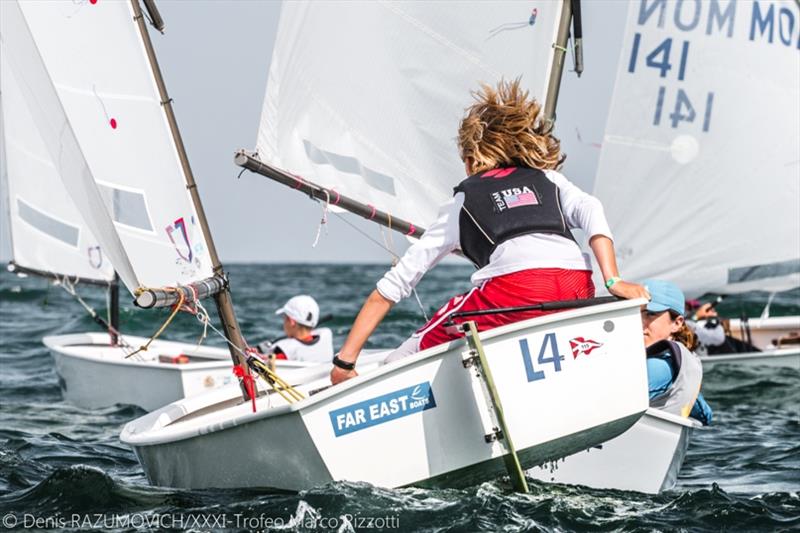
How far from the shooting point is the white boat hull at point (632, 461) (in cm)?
471

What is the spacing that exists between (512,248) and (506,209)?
132 mm

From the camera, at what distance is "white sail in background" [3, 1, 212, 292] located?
5586 mm

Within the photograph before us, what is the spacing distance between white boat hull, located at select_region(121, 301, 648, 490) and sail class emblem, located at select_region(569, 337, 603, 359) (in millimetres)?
11

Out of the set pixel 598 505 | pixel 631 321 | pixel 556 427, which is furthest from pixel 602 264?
pixel 598 505

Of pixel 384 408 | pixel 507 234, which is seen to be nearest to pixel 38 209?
pixel 384 408

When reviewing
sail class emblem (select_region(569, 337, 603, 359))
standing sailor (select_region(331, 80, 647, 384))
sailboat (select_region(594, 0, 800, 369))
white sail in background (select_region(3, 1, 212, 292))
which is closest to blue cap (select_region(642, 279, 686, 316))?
standing sailor (select_region(331, 80, 647, 384))

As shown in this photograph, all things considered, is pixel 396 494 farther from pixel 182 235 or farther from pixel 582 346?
pixel 182 235

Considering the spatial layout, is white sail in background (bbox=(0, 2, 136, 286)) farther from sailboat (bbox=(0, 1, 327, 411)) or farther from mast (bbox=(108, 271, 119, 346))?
mast (bbox=(108, 271, 119, 346))

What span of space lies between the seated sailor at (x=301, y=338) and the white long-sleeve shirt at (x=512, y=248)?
4.55m

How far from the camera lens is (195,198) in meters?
5.59

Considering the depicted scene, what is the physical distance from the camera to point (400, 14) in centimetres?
757

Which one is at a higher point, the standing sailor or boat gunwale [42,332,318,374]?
the standing sailor

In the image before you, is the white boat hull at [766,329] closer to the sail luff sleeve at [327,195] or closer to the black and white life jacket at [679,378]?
the sail luff sleeve at [327,195]

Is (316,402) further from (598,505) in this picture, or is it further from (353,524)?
(598,505)
